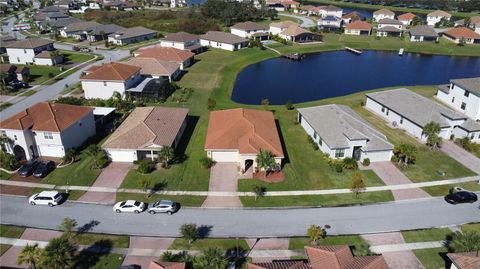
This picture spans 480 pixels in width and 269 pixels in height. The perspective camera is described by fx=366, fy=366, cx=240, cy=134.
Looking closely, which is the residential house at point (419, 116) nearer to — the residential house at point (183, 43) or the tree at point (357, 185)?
the tree at point (357, 185)

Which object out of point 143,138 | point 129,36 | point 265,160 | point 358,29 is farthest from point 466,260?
point 358,29

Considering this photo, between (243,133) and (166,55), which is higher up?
(166,55)

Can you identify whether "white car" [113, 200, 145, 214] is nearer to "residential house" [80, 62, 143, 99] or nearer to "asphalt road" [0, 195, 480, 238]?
→ "asphalt road" [0, 195, 480, 238]

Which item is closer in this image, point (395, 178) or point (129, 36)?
point (395, 178)

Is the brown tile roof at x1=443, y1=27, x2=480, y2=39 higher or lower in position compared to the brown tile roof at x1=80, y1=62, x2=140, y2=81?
lower

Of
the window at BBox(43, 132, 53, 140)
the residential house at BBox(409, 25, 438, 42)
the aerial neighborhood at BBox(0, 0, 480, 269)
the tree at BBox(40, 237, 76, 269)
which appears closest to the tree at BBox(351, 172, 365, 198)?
the aerial neighborhood at BBox(0, 0, 480, 269)

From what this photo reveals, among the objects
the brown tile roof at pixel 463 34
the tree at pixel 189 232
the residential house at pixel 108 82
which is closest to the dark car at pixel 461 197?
the tree at pixel 189 232

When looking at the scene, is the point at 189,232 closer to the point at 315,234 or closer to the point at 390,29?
the point at 315,234
